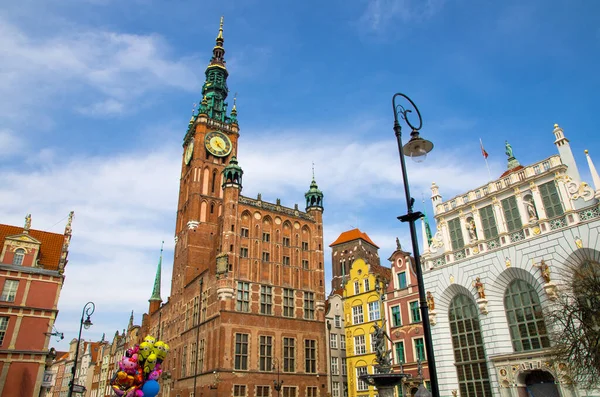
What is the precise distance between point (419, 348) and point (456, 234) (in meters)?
9.49

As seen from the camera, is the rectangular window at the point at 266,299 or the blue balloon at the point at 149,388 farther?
the rectangular window at the point at 266,299

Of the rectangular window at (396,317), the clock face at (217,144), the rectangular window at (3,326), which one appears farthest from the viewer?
the clock face at (217,144)

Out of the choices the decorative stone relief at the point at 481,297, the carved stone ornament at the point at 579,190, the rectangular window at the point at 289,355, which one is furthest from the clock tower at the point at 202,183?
the carved stone ornament at the point at 579,190

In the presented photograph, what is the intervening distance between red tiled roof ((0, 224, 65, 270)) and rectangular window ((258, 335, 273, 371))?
19933 mm

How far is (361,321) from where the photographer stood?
4156 cm

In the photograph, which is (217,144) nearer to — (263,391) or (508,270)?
(263,391)

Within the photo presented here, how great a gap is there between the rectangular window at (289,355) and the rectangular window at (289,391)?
1.64m

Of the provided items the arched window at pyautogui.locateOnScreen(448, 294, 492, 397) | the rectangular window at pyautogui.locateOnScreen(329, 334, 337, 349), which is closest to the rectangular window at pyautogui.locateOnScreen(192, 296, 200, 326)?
the rectangular window at pyautogui.locateOnScreen(329, 334, 337, 349)

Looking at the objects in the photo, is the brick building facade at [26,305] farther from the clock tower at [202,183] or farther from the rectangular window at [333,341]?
the rectangular window at [333,341]

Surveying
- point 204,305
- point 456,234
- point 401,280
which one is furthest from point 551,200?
point 204,305

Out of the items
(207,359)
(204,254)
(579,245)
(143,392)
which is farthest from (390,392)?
(204,254)

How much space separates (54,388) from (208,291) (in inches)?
3381

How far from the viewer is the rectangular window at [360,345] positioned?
1604 inches

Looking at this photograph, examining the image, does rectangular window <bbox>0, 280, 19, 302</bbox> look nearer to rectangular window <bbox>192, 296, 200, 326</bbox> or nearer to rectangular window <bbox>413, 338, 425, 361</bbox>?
rectangular window <bbox>192, 296, 200, 326</bbox>
